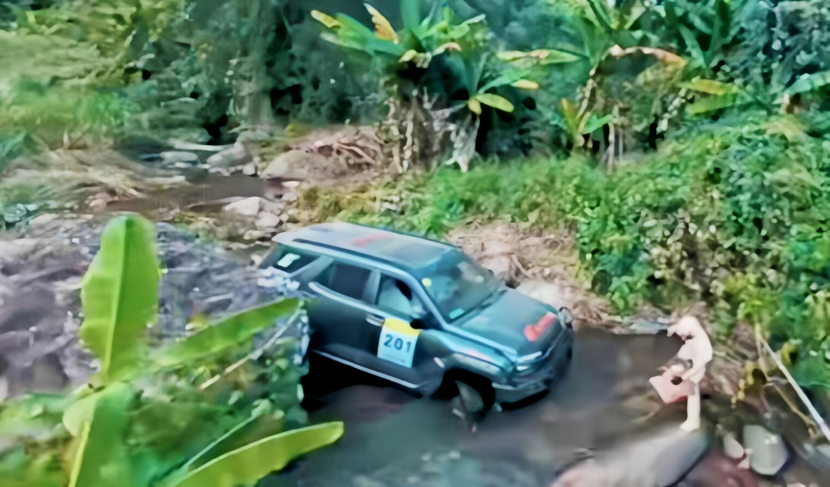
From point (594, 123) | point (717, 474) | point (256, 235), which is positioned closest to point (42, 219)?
point (256, 235)

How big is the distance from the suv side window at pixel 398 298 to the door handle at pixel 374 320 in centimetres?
2

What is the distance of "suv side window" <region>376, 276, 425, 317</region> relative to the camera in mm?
1170

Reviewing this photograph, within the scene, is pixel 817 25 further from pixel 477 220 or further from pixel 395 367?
pixel 395 367

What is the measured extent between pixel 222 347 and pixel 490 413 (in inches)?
16.6

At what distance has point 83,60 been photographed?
3.82 feet

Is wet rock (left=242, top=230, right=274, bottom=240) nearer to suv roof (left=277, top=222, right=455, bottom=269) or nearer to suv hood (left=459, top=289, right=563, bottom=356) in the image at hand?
suv roof (left=277, top=222, right=455, bottom=269)

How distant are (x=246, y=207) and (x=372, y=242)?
0.69 feet

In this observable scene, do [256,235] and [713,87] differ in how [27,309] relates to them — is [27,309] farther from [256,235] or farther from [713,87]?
[713,87]

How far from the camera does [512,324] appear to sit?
1.17 m

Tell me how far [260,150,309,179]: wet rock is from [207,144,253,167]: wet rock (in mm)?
36

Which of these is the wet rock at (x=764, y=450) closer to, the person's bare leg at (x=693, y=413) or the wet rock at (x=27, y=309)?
the person's bare leg at (x=693, y=413)

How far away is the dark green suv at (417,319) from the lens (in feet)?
3.77

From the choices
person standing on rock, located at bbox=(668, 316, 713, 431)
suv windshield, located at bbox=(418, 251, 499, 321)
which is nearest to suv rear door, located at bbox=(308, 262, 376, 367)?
suv windshield, located at bbox=(418, 251, 499, 321)

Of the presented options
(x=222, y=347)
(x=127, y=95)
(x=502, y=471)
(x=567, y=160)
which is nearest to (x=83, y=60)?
(x=127, y=95)
